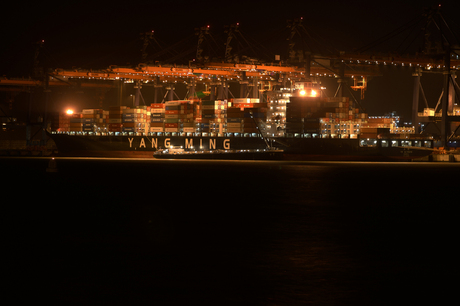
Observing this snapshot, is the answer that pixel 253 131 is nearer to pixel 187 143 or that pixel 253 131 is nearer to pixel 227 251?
pixel 187 143

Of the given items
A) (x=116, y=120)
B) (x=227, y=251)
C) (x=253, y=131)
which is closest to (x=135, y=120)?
(x=116, y=120)

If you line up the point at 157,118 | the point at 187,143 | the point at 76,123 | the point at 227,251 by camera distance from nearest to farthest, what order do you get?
the point at 227,251 → the point at 187,143 → the point at 157,118 → the point at 76,123

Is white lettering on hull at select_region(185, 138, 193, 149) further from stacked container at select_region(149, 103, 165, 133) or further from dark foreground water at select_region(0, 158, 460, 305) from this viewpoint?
dark foreground water at select_region(0, 158, 460, 305)

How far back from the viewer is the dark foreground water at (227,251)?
707 cm

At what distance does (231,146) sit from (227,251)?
47209 mm

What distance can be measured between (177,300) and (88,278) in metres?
1.67

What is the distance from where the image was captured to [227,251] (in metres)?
9.64

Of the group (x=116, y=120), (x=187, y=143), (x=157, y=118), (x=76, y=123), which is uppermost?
(x=157, y=118)

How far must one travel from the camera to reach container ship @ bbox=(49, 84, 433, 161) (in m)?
53.7

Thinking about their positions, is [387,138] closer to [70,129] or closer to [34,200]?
[70,129]

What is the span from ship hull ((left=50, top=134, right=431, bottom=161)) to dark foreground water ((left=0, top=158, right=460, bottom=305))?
115ft

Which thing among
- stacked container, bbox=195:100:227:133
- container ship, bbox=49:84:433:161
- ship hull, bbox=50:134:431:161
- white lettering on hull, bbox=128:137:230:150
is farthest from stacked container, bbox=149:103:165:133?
stacked container, bbox=195:100:227:133

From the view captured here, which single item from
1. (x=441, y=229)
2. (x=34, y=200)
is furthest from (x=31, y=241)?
(x=441, y=229)

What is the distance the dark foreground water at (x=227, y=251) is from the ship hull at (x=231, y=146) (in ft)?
115
